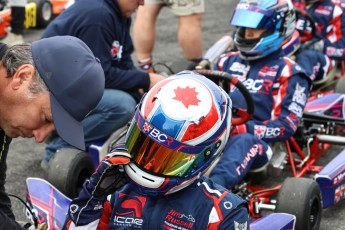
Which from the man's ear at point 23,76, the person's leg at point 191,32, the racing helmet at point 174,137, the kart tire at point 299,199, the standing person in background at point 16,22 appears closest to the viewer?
the man's ear at point 23,76

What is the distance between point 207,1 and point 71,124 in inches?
264

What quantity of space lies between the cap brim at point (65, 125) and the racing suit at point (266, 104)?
1.40 m

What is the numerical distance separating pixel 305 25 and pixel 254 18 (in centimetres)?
136

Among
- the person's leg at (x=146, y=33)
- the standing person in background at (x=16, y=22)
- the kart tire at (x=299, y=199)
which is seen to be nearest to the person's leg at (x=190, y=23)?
the person's leg at (x=146, y=33)

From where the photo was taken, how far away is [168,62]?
20.3 ft

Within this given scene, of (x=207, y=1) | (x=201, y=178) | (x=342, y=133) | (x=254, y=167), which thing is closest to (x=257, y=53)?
(x=254, y=167)

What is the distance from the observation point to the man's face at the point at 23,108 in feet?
6.23

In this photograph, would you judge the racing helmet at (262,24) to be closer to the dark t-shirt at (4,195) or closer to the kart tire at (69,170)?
the kart tire at (69,170)

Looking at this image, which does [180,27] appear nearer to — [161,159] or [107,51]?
[107,51]

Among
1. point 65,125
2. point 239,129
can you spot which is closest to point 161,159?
point 65,125

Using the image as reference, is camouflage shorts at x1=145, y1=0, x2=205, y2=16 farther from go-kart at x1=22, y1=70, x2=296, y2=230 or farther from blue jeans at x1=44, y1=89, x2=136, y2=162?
go-kart at x1=22, y1=70, x2=296, y2=230

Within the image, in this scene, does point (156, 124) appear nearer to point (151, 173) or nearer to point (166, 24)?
point (151, 173)

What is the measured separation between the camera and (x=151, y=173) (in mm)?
2330

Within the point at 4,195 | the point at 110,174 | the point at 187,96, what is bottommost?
the point at 4,195
